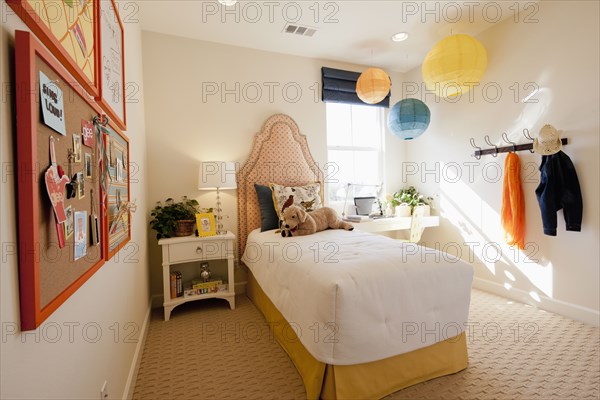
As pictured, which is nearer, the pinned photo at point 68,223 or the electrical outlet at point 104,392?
the pinned photo at point 68,223

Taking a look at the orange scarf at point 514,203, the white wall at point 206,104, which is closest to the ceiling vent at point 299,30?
the white wall at point 206,104

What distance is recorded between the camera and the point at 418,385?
1.68m

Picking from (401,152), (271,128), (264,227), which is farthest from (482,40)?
(264,227)

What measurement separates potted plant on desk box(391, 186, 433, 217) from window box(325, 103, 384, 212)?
0.33 m

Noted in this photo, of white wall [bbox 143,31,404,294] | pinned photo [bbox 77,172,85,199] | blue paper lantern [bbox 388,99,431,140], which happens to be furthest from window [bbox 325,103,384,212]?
pinned photo [bbox 77,172,85,199]

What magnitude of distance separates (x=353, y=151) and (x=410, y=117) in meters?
1.12

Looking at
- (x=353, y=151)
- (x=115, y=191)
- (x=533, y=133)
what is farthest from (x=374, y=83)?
(x=115, y=191)

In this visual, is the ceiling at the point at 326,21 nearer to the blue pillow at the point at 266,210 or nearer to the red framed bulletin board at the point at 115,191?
the blue pillow at the point at 266,210

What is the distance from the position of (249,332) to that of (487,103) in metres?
3.27

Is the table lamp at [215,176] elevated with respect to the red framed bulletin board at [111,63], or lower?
lower

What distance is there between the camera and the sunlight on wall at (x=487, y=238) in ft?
9.14

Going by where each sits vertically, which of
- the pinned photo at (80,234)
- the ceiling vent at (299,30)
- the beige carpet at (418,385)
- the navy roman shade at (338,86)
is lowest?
the beige carpet at (418,385)

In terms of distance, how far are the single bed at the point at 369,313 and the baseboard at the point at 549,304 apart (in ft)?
4.74

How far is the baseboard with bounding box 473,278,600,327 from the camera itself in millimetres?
2400
